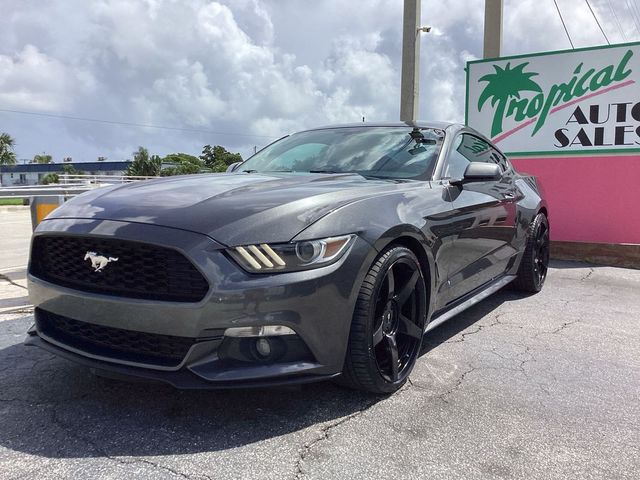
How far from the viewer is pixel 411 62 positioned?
10.0 meters

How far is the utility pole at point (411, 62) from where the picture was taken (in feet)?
32.7

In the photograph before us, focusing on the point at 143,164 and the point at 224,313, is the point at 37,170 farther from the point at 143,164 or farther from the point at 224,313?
the point at 224,313

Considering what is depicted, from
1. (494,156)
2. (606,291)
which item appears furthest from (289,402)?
(606,291)

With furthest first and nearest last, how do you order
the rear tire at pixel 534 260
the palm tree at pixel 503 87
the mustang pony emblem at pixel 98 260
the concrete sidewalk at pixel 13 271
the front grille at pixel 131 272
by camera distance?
1. the palm tree at pixel 503 87
2. the rear tire at pixel 534 260
3. the concrete sidewalk at pixel 13 271
4. the mustang pony emblem at pixel 98 260
5. the front grille at pixel 131 272

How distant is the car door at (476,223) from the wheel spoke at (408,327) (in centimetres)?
53

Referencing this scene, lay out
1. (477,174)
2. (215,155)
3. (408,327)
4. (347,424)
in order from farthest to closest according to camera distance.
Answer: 1. (215,155)
2. (477,174)
3. (408,327)
4. (347,424)

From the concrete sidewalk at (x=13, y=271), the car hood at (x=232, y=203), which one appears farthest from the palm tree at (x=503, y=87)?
the concrete sidewalk at (x=13, y=271)

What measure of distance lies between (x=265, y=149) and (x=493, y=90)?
5.13m

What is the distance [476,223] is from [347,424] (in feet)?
5.96

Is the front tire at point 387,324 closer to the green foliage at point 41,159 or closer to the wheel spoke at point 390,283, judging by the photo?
the wheel spoke at point 390,283

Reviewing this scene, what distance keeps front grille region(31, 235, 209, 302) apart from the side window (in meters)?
1.97

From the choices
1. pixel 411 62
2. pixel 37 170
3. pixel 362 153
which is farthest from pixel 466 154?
pixel 37 170

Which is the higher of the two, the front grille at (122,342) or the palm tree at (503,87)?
the palm tree at (503,87)

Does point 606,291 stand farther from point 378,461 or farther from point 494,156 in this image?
point 378,461
